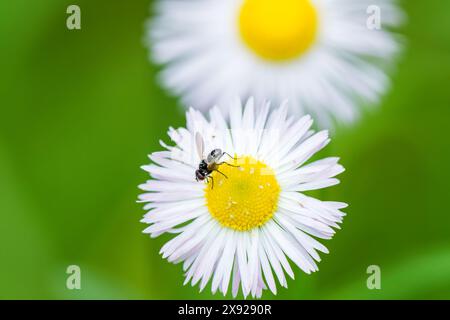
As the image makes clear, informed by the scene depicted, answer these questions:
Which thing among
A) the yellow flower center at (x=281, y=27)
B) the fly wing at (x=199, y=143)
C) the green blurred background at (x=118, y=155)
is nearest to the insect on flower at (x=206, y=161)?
the fly wing at (x=199, y=143)

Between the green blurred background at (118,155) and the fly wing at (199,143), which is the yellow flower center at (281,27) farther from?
the fly wing at (199,143)

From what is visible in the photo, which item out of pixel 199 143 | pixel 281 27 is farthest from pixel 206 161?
pixel 281 27

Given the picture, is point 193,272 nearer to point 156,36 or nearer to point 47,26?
point 156,36

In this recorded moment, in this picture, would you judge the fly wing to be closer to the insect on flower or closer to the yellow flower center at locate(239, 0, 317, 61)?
the insect on flower

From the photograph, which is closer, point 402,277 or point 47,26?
point 402,277

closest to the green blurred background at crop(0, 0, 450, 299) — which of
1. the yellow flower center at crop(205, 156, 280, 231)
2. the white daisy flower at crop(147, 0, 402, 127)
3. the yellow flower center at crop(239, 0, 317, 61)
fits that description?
the white daisy flower at crop(147, 0, 402, 127)
